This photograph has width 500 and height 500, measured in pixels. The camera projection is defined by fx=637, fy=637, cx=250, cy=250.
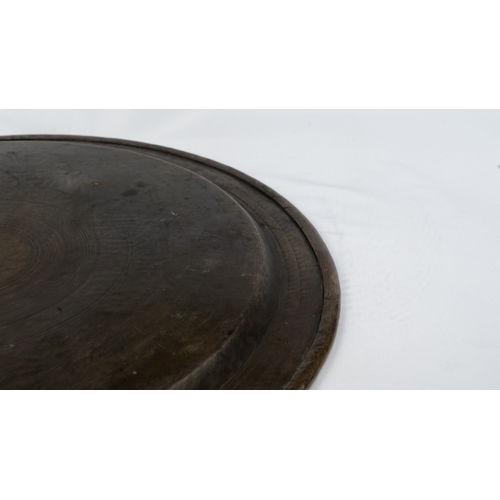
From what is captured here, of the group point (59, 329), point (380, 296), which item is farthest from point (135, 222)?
point (380, 296)

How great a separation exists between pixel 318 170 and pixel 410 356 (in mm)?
1209

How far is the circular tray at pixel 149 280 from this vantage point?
1517 millimetres

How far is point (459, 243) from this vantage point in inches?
90.2

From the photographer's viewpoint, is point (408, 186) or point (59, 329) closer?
point (59, 329)

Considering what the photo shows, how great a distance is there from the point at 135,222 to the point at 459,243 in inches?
45.5

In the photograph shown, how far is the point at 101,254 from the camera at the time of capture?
1836mm

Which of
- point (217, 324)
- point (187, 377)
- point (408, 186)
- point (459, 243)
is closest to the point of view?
point (187, 377)

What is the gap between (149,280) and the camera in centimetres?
173

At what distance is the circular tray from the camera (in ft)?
4.98

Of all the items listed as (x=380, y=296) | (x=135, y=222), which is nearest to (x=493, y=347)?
(x=380, y=296)

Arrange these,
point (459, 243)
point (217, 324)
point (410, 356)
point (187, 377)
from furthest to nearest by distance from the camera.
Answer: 1. point (459, 243)
2. point (410, 356)
3. point (217, 324)
4. point (187, 377)

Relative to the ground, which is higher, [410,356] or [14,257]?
[14,257]

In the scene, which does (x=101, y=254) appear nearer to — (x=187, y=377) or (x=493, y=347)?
(x=187, y=377)

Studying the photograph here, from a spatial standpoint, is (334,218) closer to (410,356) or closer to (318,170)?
(318,170)
